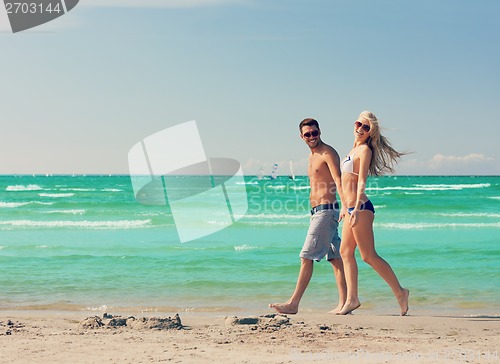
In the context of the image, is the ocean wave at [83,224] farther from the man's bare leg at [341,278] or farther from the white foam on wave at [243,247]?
the man's bare leg at [341,278]

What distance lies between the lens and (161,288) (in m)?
8.80

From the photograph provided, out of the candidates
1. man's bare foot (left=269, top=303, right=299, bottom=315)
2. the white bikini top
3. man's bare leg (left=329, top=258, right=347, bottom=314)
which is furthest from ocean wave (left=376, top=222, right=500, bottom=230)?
the white bikini top

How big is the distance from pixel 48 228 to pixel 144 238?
5254 mm

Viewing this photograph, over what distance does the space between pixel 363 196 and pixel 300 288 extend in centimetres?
116

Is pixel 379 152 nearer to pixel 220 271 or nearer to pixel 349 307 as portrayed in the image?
pixel 349 307

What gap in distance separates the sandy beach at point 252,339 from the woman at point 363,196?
1.51ft

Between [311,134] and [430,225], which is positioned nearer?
[311,134]

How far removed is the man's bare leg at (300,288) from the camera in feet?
21.4

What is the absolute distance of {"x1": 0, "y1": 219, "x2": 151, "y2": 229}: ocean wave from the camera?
2130cm

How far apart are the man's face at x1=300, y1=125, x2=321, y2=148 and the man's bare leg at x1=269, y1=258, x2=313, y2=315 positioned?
3.89 feet

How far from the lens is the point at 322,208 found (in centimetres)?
645

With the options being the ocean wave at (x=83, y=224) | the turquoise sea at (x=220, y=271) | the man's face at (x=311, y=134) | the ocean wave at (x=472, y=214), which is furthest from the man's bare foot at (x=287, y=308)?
the ocean wave at (x=472, y=214)

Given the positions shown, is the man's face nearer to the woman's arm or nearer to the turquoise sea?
the woman's arm

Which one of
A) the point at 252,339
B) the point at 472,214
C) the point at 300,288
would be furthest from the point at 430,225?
the point at 252,339
